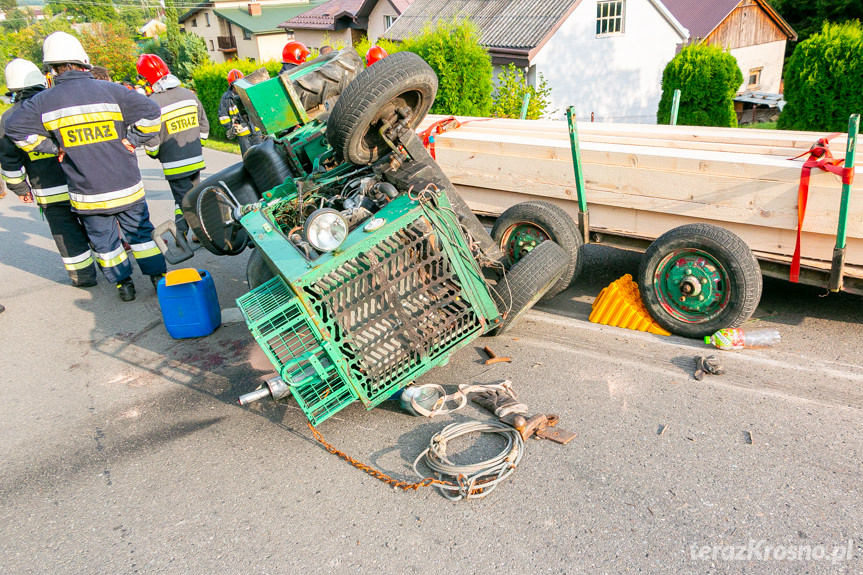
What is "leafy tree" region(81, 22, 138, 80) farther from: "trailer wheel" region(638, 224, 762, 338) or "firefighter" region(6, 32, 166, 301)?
"trailer wheel" region(638, 224, 762, 338)

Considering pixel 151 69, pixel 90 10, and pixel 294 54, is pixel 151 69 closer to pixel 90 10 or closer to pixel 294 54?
pixel 294 54

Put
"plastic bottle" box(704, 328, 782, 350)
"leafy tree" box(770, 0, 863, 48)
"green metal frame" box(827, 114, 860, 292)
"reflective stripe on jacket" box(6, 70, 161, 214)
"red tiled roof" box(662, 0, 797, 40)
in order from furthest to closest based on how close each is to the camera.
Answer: "red tiled roof" box(662, 0, 797, 40) < "leafy tree" box(770, 0, 863, 48) < "reflective stripe on jacket" box(6, 70, 161, 214) < "plastic bottle" box(704, 328, 782, 350) < "green metal frame" box(827, 114, 860, 292)

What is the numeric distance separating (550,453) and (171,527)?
200 cm

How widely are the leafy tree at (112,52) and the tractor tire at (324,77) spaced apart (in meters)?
39.6

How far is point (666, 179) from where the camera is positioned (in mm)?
4434

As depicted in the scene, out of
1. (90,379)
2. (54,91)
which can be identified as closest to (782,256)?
(90,379)

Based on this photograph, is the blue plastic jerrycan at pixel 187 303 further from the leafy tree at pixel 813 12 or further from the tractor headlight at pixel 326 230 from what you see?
the leafy tree at pixel 813 12

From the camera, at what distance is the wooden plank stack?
3951mm

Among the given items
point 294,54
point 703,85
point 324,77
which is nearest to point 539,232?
point 324,77

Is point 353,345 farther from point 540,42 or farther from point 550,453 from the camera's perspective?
point 540,42

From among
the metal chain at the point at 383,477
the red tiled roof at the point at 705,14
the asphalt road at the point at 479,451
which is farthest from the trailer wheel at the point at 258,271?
the red tiled roof at the point at 705,14

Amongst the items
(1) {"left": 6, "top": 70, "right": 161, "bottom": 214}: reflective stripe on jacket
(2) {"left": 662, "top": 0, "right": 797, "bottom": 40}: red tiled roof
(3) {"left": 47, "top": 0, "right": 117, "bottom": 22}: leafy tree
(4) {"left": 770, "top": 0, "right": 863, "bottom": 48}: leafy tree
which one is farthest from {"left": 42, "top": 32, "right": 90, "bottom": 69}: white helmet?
(3) {"left": 47, "top": 0, "right": 117, "bottom": 22}: leafy tree

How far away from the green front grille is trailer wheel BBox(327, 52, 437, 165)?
41.5 inches

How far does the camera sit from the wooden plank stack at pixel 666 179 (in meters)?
3.95
